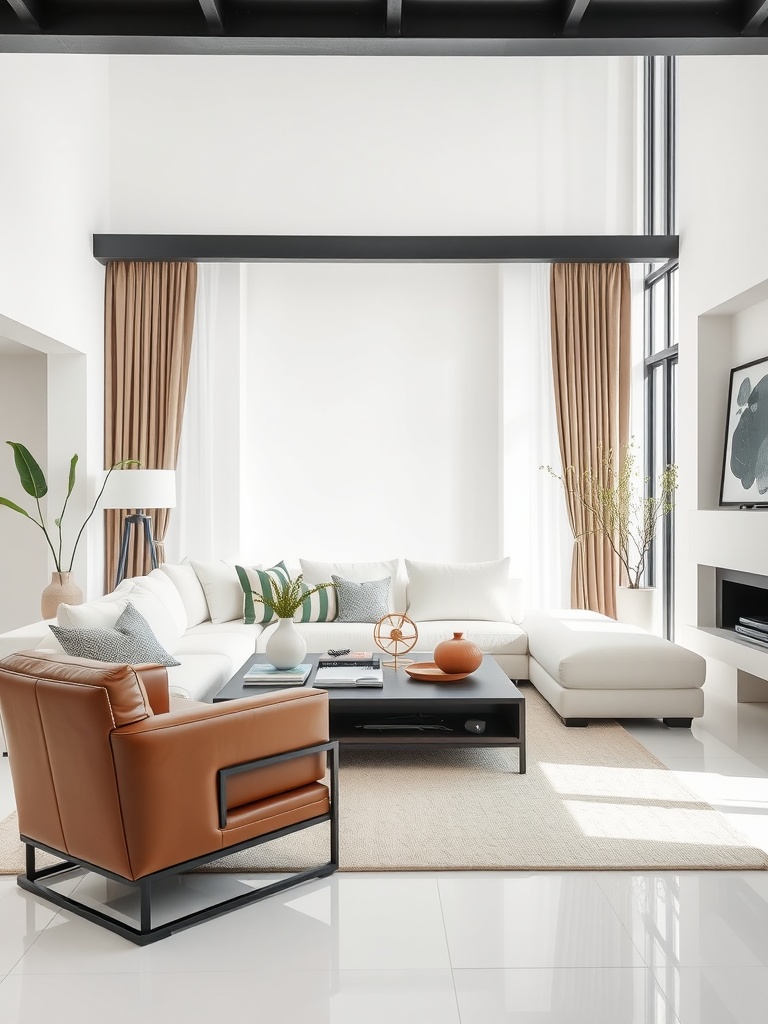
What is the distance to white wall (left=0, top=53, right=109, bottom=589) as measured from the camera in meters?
5.04

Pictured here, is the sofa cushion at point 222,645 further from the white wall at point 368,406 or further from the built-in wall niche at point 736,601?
the built-in wall niche at point 736,601

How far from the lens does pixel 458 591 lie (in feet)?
19.6

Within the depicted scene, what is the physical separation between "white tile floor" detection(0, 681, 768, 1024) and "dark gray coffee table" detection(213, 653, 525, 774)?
43.7 inches

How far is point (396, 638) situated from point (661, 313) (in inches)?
150

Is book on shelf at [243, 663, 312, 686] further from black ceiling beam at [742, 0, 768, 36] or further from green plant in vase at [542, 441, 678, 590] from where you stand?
green plant in vase at [542, 441, 678, 590]

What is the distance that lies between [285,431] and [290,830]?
468 cm

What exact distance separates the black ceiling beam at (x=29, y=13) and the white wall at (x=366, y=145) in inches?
170

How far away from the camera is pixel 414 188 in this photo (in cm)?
696

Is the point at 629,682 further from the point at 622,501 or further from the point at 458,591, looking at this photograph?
the point at 622,501

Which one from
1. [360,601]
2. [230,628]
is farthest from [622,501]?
[230,628]

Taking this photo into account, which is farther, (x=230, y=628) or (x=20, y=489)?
(x=20, y=489)

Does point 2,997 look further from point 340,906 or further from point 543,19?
point 543,19

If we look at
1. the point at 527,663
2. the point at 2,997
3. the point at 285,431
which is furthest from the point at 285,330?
the point at 2,997

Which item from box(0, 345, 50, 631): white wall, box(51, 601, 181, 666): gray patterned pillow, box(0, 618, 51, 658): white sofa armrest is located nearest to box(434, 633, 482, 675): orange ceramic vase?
box(51, 601, 181, 666): gray patterned pillow
